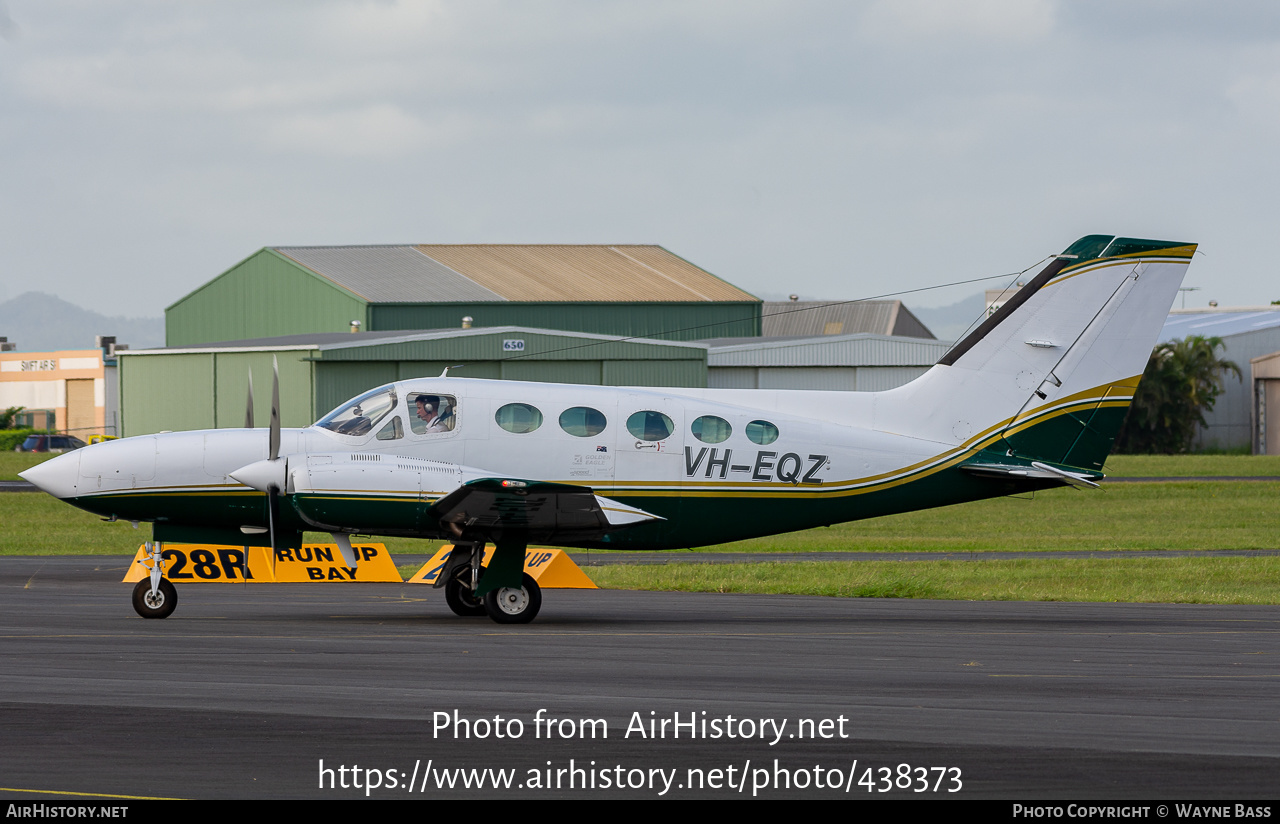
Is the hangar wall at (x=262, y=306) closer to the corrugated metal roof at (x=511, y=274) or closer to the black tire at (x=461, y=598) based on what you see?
the corrugated metal roof at (x=511, y=274)

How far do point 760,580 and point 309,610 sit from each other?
25.5 feet

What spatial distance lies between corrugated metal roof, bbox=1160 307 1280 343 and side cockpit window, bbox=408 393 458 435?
75.4 m

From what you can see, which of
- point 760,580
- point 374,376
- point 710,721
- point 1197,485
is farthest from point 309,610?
point 1197,485

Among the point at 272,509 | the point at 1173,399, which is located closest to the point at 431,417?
the point at 272,509

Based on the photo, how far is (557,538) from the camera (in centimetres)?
1653

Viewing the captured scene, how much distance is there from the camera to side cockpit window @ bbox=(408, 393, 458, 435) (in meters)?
16.6

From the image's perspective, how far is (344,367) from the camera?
48.1 metres

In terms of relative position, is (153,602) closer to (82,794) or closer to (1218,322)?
(82,794)

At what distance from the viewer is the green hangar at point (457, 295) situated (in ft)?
208

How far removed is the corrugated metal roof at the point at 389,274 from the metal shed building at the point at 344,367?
395 inches

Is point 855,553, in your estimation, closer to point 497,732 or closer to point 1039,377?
point 1039,377

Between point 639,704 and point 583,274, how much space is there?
6068cm

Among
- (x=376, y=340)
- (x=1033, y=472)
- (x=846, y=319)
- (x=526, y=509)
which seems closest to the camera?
(x=526, y=509)

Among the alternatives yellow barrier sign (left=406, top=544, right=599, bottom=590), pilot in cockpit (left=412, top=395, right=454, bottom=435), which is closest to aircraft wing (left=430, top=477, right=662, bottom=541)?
pilot in cockpit (left=412, top=395, right=454, bottom=435)
